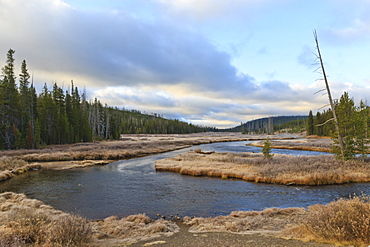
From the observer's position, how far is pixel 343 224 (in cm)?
713

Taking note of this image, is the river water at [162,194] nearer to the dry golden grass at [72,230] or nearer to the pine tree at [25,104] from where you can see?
the dry golden grass at [72,230]

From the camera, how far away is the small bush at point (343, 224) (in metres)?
6.67

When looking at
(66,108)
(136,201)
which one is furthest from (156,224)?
(66,108)

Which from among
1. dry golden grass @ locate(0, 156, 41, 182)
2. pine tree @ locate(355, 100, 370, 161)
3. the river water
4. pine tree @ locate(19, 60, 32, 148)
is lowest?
the river water

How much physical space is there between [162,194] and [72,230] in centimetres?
1003

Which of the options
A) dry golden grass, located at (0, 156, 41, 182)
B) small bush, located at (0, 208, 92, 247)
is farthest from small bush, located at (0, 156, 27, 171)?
small bush, located at (0, 208, 92, 247)

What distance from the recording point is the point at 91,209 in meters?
13.9

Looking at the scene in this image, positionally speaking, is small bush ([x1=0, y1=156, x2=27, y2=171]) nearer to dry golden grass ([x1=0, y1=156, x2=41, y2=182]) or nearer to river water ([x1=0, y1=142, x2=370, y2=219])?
dry golden grass ([x1=0, y1=156, x2=41, y2=182])

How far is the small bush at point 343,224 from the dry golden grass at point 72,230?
5828 millimetres

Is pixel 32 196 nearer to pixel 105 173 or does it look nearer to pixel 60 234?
pixel 105 173

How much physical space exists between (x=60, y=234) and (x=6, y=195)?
13270mm

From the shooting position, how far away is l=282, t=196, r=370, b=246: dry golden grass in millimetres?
6672

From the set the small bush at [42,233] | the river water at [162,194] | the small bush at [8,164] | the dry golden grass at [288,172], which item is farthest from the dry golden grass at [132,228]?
the small bush at [8,164]

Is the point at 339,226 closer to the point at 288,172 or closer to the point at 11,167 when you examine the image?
the point at 288,172
